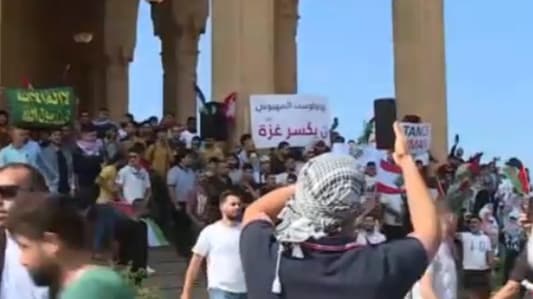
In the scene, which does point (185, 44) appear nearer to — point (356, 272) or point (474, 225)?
point (474, 225)

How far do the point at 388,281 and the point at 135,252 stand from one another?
11.5 metres

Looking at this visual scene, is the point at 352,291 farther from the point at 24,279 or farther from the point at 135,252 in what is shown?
the point at 135,252

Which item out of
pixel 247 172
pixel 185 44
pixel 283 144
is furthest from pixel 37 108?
pixel 185 44

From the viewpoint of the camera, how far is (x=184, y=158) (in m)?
20.7

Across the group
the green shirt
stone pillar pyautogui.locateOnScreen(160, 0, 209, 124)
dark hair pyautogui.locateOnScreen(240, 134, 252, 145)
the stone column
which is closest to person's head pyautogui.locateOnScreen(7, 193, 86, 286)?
the green shirt

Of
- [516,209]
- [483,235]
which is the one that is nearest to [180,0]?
[516,209]

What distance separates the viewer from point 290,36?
33031 mm

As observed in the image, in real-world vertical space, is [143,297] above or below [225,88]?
below

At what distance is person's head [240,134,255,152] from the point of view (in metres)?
21.7

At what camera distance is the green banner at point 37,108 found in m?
19.1

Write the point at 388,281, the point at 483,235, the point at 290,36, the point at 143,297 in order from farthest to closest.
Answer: the point at 290,36
the point at 483,235
the point at 143,297
the point at 388,281

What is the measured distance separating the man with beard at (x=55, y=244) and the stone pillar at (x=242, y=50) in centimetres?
1872

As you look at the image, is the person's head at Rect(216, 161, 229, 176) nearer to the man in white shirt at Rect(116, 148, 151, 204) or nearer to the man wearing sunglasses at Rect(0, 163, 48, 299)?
the man in white shirt at Rect(116, 148, 151, 204)

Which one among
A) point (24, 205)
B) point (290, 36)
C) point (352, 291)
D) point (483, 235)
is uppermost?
point (290, 36)
